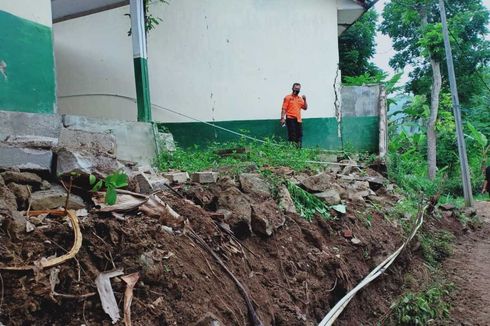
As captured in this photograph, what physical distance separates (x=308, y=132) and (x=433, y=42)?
6.80 metres

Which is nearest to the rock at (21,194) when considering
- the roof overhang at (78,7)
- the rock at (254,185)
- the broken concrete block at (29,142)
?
the broken concrete block at (29,142)

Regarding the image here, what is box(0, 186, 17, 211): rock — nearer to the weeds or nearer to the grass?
the grass

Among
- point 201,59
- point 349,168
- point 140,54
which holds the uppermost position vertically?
point 201,59

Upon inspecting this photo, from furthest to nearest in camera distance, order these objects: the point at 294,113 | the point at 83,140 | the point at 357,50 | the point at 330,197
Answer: the point at 357,50, the point at 294,113, the point at 330,197, the point at 83,140

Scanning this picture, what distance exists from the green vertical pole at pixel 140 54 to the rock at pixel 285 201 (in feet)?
8.90

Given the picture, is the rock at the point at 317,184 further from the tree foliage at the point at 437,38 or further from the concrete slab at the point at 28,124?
the tree foliage at the point at 437,38

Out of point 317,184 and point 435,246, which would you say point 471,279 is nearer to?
point 435,246

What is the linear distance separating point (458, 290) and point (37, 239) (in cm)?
468

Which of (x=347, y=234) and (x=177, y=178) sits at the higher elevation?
(x=177, y=178)

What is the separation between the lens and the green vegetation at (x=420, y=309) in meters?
3.66

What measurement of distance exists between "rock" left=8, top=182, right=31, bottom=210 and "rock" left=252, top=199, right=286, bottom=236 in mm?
1734

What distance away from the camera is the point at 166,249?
7.68 ft

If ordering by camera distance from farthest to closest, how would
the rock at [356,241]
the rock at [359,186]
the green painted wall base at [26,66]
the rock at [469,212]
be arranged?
1. the rock at [469,212]
2. the rock at [359,186]
3. the rock at [356,241]
4. the green painted wall base at [26,66]

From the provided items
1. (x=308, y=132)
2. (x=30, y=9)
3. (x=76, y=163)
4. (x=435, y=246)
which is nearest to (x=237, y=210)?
(x=76, y=163)
